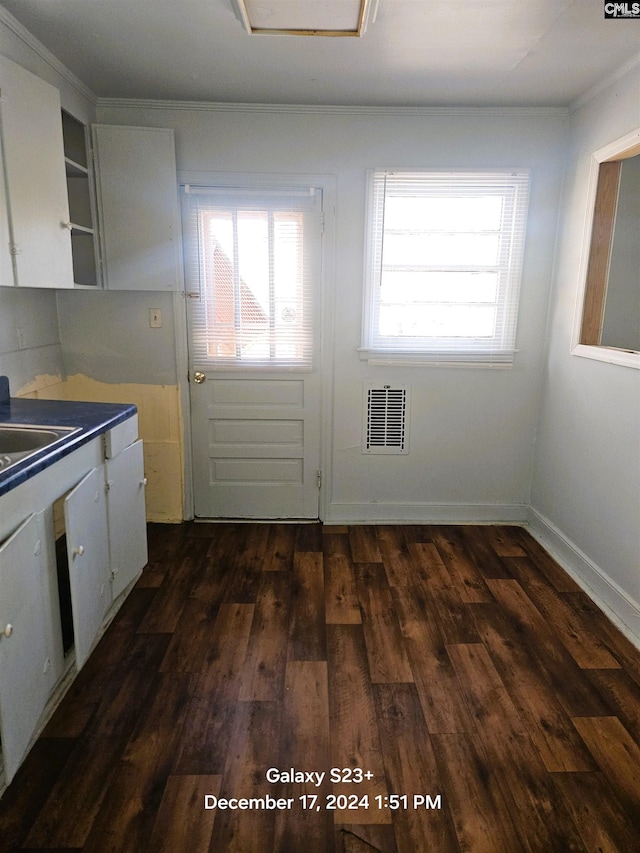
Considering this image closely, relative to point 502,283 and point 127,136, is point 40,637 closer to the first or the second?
point 127,136

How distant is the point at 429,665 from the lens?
216 centimetres

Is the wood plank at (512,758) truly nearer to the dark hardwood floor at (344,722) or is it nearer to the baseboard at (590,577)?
the dark hardwood floor at (344,722)

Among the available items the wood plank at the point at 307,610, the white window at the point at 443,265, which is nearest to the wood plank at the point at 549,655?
the wood plank at the point at 307,610

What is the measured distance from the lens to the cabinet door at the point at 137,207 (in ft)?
9.56

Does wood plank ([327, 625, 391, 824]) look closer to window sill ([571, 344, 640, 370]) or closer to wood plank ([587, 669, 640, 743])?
wood plank ([587, 669, 640, 743])

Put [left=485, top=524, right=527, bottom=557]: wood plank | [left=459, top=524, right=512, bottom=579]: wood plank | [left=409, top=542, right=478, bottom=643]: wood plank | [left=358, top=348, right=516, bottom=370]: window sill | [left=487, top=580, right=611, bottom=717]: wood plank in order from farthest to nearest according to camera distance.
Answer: [left=358, top=348, right=516, bottom=370]: window sill, [left=485, top=524, right=527, bottom=557]: wood plank, [left=459, top=524, right=512, bottom=579]: wood plank, [left=409, top=542, right=478, bottom=643]: wood plank, [left=487, top=580, right=611, bottom=717]: wood plank

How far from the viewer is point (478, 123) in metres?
3.06

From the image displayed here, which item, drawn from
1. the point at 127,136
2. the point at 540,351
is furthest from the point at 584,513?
the point at 127,136

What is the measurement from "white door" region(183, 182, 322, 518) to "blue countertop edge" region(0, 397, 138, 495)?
97 cm

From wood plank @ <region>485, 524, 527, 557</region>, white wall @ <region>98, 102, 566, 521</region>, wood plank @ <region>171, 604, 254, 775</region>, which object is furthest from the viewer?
wood plank @ <region>485, 524, 527, 557</region>

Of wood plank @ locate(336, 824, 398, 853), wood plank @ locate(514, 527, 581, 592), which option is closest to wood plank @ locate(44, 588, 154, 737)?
A: wood plank @ locate(336, 824, 398, 853)

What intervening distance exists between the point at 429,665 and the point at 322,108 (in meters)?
2.97

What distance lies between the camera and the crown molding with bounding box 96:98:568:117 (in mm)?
2988

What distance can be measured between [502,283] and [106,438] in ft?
8.03
